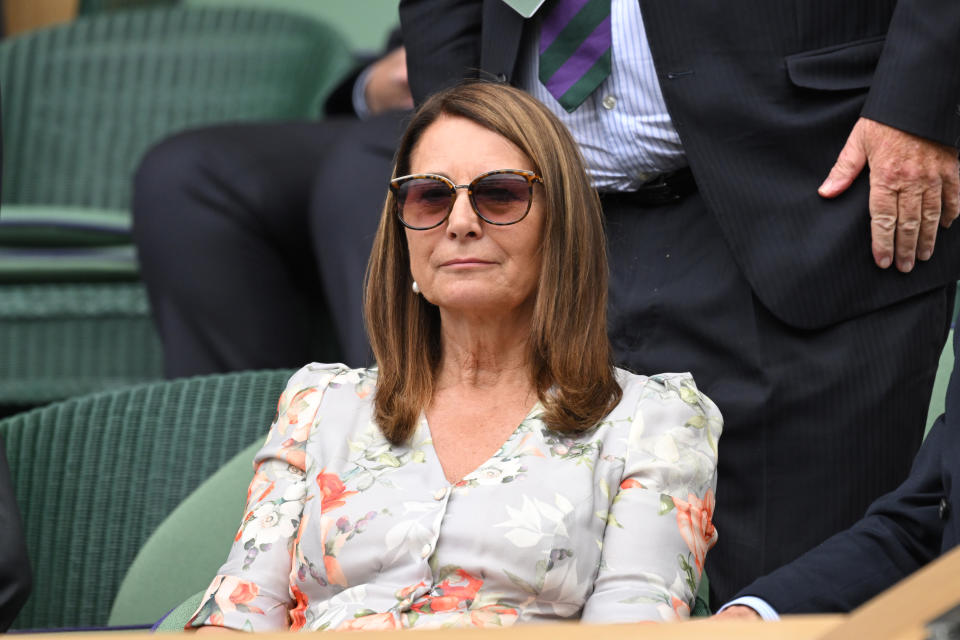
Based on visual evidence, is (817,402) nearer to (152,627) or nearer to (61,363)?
(152,627)

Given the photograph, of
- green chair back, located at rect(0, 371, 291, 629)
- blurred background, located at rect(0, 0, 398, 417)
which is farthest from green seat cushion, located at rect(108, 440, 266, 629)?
blurred background, located at rect(0, 0, 398, 417)

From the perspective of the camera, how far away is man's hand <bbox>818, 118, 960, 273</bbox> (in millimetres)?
1992

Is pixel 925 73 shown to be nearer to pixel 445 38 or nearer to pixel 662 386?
pixel 662 386

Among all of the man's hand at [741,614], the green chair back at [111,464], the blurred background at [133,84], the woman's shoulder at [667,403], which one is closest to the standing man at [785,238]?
the woman's shoulder at [667,403]

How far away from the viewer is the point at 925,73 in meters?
1.96

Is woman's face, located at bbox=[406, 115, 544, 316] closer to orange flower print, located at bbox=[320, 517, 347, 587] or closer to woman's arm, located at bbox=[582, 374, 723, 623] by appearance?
woman's arm, located at bbox=[582, 374, 723, 623]

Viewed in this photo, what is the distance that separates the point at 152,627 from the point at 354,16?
3.36 m

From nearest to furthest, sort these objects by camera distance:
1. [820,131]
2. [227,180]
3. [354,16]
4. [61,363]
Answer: [820,131] < [227,180] < [61,363] < [354,16]

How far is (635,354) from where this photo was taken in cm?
224

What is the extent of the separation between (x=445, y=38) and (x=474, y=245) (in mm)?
575

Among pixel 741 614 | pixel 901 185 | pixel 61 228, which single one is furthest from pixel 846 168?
pixel 61 228

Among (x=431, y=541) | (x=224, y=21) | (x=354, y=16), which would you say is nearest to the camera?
(x=431, y=541)

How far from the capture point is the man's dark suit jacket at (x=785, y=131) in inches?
81.6

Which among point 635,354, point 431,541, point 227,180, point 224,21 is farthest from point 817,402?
point 224,21
